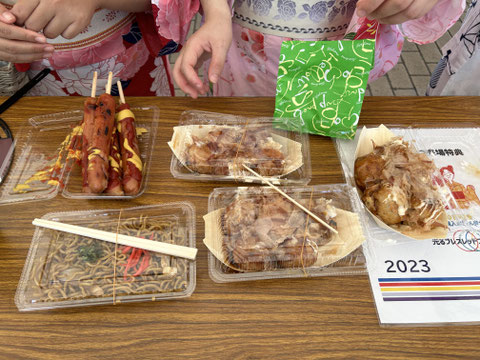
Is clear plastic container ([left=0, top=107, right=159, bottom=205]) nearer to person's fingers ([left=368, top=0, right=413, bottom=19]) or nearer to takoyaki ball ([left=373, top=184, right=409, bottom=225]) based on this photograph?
takoyaki ball ([left=373, top=184, right=409, bottom=225])

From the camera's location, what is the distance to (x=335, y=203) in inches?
56.6

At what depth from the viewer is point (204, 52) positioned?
1.72 meters

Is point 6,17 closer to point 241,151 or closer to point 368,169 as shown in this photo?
point 241,151

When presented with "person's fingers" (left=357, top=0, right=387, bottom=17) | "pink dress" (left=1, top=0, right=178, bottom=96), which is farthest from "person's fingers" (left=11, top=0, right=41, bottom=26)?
"person's fingers" (left=357, top=0, right=387, bottom=17)

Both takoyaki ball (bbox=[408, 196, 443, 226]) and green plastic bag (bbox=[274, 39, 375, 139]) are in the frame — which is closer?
takoyaki ball (bbox=[408, 196, 443, 226])

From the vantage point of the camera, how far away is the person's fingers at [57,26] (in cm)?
157

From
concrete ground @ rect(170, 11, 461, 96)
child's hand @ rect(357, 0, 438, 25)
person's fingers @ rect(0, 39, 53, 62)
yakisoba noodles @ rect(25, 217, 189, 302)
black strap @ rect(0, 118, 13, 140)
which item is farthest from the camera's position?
concrete ground @ rect(170, 11, 461, 96)

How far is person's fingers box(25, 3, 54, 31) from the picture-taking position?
4.98 feet

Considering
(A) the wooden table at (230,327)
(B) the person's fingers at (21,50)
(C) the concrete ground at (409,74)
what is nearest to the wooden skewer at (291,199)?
(A) the wooden table at (230,327)

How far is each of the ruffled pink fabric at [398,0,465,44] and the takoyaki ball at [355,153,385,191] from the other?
2.70ft

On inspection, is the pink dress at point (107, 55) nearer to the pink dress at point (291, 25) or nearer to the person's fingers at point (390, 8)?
the pink dress at point (291, 25)

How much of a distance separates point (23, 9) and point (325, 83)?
4.70 feet

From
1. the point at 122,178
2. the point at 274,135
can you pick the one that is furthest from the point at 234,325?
the point at 274,135

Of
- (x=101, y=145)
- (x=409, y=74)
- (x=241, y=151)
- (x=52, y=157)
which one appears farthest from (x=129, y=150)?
(x=409, y=74)
